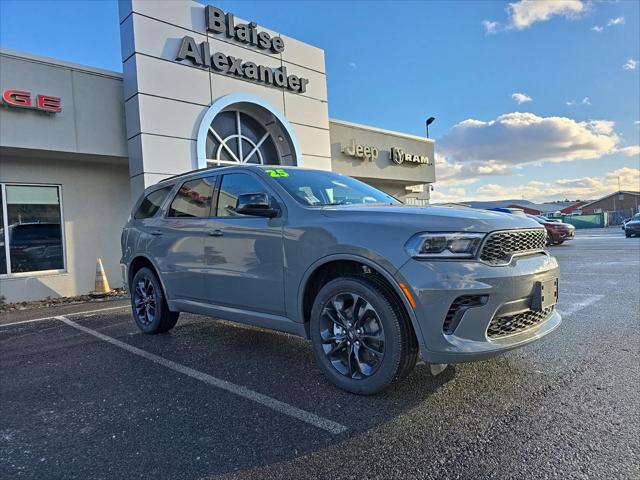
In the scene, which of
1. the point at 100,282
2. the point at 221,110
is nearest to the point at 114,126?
the point at 221,110

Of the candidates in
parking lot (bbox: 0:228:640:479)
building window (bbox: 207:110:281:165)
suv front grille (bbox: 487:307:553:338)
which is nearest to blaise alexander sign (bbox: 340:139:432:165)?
building window (bbox: 207:110:281:165)

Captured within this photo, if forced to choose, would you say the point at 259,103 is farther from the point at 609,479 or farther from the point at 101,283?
the point at 609,479

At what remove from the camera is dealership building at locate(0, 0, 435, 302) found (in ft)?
29.4

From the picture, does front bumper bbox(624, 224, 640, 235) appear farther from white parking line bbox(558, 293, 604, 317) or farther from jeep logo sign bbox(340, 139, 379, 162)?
white parking line bbox(558, 293, 604, 317)

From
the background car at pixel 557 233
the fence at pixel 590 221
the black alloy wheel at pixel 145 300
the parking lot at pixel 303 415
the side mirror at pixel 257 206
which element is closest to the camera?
the parking lot at pixel 303 415

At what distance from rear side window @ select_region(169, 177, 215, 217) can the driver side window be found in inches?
8.3

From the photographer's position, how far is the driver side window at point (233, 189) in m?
4.16

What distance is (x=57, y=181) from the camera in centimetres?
981

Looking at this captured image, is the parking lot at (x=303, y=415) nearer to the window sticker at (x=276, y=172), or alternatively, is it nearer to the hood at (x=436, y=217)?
the hood at (x=436, y=217)

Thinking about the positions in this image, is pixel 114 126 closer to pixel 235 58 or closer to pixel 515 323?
pixel 235 58

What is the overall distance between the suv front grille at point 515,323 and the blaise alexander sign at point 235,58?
9566mm

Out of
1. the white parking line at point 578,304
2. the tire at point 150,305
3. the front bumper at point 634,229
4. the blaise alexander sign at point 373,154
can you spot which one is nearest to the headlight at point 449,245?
the white parking line at point 578,304

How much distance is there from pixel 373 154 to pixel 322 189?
12.7m

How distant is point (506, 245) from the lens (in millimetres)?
3020
